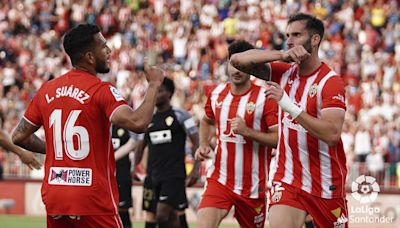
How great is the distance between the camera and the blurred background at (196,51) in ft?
76.2

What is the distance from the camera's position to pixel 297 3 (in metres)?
30.0

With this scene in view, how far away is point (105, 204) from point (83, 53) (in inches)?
47.7

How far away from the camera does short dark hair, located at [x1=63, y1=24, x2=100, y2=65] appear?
27.7 feet

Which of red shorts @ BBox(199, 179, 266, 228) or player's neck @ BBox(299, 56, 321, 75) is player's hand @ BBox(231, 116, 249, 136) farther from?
player's neck @ BBox(299, 56, 321, 75)

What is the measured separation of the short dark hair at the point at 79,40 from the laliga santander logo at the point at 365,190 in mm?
8859

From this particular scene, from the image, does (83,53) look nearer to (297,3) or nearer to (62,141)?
(62,141)

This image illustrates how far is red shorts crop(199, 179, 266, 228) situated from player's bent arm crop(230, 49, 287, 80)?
2.10 m

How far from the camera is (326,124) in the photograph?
8.98 meters

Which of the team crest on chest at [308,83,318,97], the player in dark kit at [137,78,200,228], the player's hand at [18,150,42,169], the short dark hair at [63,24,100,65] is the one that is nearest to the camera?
the short dark hair at [63,24,100,65]

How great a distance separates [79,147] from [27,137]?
73cm

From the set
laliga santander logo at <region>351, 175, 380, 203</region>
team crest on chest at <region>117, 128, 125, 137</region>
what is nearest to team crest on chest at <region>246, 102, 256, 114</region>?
team crest on chest at <region>117, 128, 125, 137</region>

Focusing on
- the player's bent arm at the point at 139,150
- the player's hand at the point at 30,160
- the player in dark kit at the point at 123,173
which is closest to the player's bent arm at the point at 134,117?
the player's hand at the point at 30,160

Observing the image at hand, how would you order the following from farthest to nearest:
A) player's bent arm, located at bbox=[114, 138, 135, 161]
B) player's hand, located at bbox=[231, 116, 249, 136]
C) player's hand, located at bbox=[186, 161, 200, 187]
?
player's bent arm, located at bbox=[114, 138, 135, 161] < player's hand, located at bbox=[186, 161, 200, 187] < player's hand, located at bbox=[231, 116, 249, 136]

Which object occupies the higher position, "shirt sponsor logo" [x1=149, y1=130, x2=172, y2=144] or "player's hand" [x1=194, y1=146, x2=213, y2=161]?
"player's hand" [x1=194, y1=146, x2=213, y2=161]
